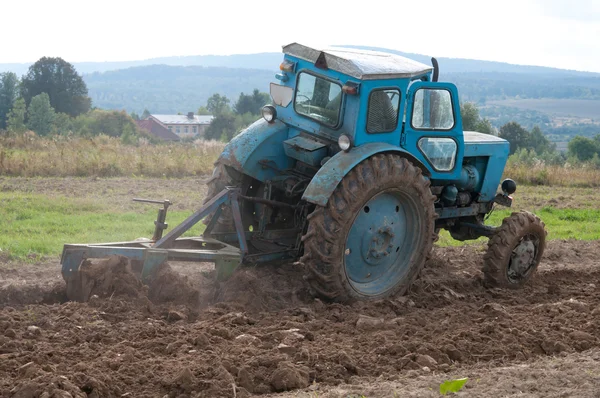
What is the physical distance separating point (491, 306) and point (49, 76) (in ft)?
205

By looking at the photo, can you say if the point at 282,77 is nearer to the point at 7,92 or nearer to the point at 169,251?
the point at 169,251

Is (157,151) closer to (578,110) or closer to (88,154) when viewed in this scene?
(88,154)

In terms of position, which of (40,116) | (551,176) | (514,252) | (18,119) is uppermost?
Result: (514,252)

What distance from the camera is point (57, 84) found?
6488 centimetres

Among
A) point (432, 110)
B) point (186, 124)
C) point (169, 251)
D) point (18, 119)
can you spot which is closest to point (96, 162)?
point (432, 110)

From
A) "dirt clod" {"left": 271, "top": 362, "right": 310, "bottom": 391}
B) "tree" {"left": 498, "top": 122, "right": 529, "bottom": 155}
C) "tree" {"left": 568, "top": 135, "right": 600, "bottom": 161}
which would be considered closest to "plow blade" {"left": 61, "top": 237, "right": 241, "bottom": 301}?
"dirt clod" {"left": 271, "top": 362, "right": 310, "bottom": 391}

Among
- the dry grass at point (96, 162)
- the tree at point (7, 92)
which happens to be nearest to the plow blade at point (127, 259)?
the dry grass at point (96, 162)

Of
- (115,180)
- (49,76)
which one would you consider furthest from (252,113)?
(115,180)

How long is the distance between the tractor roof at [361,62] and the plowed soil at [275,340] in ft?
7.29

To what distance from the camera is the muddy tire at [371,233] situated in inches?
281

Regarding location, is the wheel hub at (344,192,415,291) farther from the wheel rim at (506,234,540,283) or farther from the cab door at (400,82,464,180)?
the wheel rim at (506,234,540,283)

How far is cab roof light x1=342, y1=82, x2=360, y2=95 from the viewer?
24.5ft

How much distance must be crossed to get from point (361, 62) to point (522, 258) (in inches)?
125

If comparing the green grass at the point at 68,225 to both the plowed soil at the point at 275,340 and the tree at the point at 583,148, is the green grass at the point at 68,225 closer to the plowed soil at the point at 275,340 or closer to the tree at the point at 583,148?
the plowed soil at the point at 275,340
